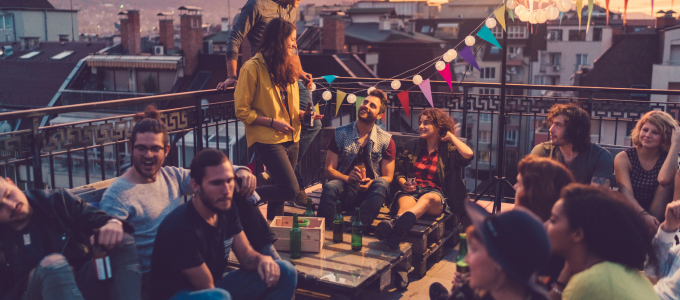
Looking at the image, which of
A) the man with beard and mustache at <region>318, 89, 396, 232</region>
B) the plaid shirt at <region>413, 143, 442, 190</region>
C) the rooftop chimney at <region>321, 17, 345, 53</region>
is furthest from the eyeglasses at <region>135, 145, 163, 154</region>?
the rooftop chimney at <region>321, 17, 345, 53</region>

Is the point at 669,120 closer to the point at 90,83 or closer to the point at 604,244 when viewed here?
the point at 604,244

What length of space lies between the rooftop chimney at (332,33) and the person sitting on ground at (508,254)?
95.5ft

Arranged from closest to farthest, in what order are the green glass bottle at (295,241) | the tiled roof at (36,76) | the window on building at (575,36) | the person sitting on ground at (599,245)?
the person sitting on ground at (599,245) < the green glass bottle at (295,241) < the tiled roof at (36,76) < the window on building at (575,36)

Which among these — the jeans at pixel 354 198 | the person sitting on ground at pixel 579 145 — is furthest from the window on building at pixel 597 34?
the jeans at pixel 354 198

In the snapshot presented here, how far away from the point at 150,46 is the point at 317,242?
1456 inches

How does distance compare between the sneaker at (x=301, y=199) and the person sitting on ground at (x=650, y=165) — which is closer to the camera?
the person sitting on ground at (x=650, y=165)

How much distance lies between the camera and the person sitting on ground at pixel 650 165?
3.80m

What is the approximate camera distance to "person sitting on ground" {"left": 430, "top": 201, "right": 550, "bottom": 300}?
1598 millimetres

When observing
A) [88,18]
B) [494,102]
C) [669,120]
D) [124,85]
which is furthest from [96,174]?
[88,18]

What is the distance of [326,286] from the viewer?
325 centimetres

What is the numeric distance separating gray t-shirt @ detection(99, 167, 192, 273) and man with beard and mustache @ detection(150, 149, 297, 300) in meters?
0.37

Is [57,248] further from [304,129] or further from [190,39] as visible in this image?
[190,39]

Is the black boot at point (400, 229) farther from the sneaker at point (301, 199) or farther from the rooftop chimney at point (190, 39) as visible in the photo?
the rooftop chimney at point (190, 39)

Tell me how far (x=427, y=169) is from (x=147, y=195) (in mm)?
2381
